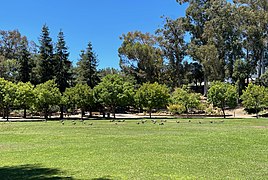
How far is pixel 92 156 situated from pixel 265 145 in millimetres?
10086

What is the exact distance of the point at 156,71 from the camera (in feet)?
255

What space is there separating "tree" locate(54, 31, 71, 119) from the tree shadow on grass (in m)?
56.2

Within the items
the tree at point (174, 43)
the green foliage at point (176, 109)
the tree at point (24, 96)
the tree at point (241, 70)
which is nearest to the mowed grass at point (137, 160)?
the tree at point (24, 96)

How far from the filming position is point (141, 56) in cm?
7469

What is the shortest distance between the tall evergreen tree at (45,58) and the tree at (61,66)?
1.18 meters

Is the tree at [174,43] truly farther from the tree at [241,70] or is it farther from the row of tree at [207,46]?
the tree at [241,70]

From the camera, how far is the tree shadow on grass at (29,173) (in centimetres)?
1017

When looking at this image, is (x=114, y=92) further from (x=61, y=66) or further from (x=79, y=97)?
(x=61, y=66)

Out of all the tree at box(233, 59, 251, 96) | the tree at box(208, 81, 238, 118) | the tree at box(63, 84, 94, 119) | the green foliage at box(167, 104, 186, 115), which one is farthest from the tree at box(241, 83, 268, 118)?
the tree at box(63, 84, 94, 119)

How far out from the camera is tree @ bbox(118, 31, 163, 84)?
7425 centimetres

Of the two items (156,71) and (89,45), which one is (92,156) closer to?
(89,45)

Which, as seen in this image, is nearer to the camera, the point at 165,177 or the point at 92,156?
the point at 165,177

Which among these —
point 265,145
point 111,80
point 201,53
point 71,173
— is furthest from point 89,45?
point 71,173

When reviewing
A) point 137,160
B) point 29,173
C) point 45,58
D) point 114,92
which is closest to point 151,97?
point 114,92
